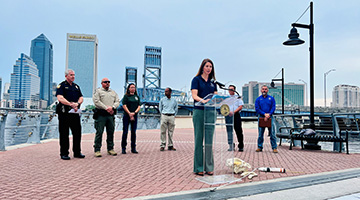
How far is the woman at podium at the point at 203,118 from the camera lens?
3709mm

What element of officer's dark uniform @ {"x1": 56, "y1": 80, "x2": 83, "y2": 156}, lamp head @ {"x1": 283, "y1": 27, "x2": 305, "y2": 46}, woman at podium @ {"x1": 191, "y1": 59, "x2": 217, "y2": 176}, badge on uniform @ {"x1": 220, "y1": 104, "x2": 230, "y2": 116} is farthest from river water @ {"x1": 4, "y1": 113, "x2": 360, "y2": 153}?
badge on uniform @ {"x1": 220, "y1": 104, "x2": 230, "y2": 116}

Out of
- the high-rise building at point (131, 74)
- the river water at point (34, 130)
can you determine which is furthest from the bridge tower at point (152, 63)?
the river water at point (34, 130)

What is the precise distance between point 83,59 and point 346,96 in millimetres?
136237

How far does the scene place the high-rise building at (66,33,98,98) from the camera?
163125 millimetres

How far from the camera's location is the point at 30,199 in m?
2.94

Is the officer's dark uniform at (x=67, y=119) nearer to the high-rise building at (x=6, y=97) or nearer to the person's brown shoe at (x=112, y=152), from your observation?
the person's brown shoe at (x=112, y=152)

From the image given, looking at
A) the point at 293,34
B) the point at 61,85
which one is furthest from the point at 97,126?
the point at 293,34

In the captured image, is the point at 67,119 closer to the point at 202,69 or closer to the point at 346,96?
the point at 202,69

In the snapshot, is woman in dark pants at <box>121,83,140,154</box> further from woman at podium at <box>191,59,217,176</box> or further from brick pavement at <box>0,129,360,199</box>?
woman at podium at <box>191,59,217,176</box>

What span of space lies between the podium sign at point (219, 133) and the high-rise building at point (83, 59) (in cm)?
16526

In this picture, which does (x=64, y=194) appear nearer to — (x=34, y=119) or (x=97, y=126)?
(x=97, y=126)

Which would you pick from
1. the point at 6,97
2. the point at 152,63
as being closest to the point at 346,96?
the point at 152,63

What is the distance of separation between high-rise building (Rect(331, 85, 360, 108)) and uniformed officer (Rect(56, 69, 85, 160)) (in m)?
110

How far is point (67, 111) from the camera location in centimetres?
576
